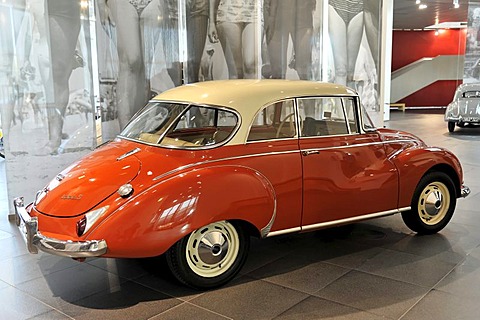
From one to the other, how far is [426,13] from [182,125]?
16.8m

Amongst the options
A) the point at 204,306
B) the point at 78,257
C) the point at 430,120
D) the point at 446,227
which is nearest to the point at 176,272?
the point at 204,306

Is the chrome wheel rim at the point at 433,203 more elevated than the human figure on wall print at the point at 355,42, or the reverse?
the human figure on wall print at the point at 355,42

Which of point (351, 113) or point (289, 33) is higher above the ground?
point (289, 33)

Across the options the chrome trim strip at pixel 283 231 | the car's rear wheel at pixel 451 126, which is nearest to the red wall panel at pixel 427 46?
the car's rear wheel at pixel 451 126

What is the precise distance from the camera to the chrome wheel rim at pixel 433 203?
15.8 ft

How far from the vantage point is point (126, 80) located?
6.39 metres

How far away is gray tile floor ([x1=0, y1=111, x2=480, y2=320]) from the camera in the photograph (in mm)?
3268

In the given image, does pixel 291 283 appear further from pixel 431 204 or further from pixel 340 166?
pixel 431 204

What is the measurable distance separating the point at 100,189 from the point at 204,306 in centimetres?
112

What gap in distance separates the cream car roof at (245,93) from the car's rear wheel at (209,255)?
725 millimetres

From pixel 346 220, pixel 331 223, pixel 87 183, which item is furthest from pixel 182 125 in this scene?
pixel 346 220

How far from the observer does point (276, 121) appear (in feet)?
13.7

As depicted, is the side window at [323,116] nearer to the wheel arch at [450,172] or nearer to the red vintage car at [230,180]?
the red vintage car at [230,180]

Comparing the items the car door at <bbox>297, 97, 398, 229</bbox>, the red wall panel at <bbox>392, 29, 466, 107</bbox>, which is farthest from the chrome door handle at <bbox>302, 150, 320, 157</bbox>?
the red wall panel at <bbox>392, 29, 466, 107</bbox>
